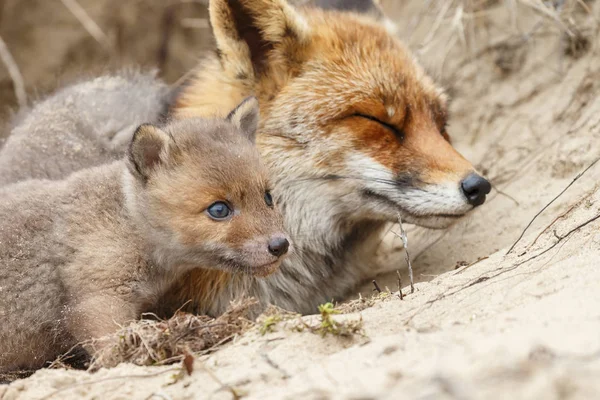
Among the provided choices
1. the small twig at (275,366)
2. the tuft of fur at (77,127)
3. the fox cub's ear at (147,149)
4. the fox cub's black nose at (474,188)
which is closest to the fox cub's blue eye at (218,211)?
the fox cub's ear at (147,149)

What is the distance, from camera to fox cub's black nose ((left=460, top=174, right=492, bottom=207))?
185 inches

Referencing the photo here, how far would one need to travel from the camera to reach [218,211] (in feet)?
12.6

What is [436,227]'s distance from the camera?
5039 mm

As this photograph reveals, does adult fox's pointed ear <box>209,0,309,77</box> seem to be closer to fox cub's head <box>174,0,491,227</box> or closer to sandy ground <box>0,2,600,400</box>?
fox cub's head <box>174,0,491,227</box>

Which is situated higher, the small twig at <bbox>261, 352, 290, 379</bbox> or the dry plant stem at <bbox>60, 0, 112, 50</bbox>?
the dry plant stem at <bbox>60, 0, 112, 50</bbox>

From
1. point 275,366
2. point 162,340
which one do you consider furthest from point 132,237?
point 275,366

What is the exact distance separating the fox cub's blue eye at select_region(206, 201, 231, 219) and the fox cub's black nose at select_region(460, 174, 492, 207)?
1680 mm

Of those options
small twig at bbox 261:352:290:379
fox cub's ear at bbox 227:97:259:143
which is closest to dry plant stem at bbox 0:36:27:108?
fox cub's ear at bbox 227:97:259:143

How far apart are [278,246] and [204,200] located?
453 millimetres

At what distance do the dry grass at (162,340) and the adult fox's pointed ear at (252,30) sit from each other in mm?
2024

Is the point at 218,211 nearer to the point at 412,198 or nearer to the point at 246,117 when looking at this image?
the point at 246,117

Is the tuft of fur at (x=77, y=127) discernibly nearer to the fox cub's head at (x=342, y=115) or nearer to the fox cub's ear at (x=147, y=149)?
Answer: the fox cub's head at (x=342, y=115)

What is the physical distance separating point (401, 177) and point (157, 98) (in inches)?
95.7

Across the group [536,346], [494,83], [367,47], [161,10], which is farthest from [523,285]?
[161,10]
